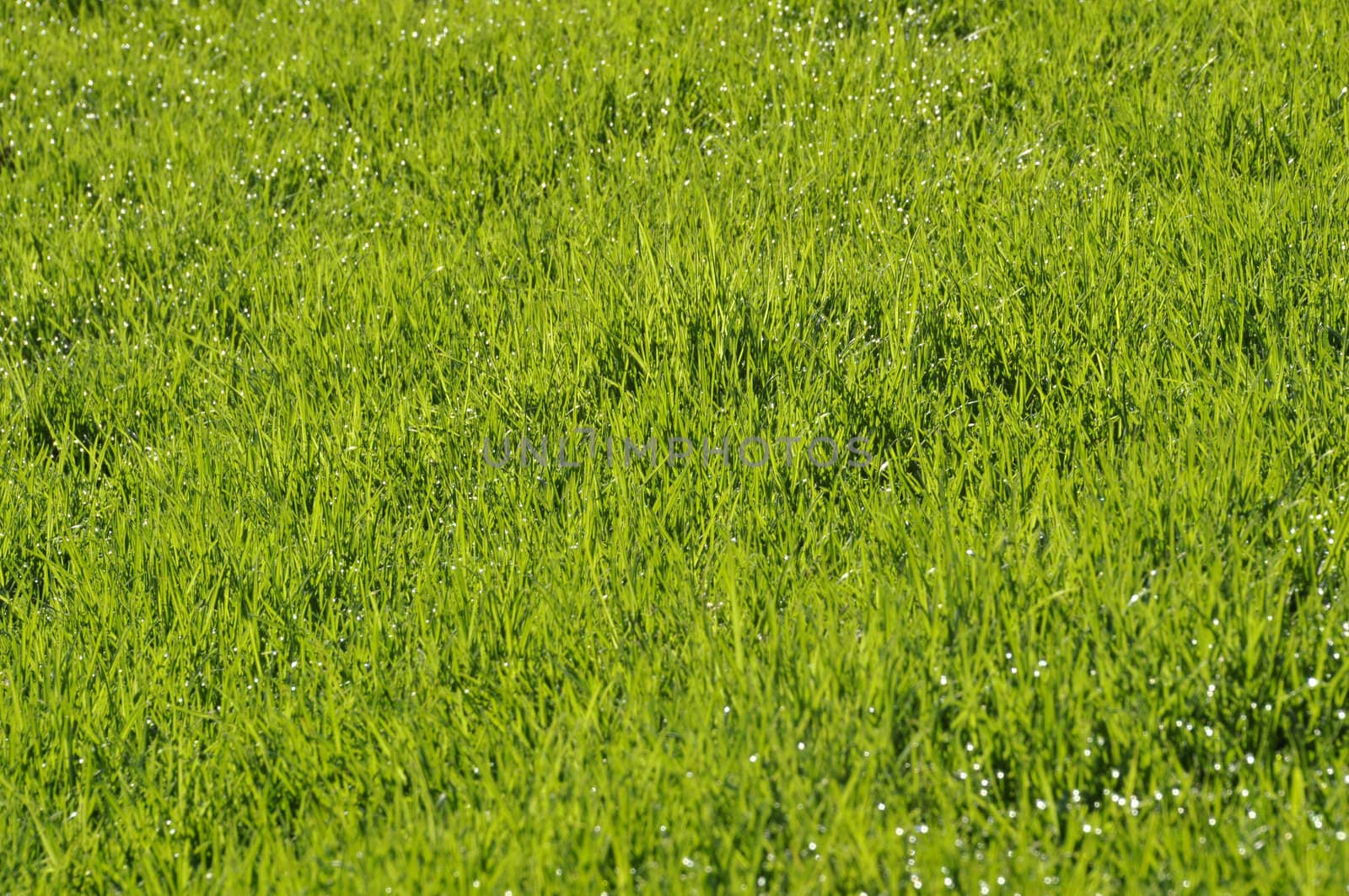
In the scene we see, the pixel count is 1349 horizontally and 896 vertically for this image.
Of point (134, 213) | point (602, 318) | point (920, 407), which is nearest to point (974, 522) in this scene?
point (920, 407)

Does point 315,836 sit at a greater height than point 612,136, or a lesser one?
lesser

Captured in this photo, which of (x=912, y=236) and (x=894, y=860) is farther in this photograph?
(x=912, y=236)

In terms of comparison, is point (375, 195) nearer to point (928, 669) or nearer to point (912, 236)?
point (912, 236)

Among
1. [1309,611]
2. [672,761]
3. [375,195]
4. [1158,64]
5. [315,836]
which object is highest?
[1158,64]

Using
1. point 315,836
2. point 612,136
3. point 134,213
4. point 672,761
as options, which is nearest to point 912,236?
point 612,136

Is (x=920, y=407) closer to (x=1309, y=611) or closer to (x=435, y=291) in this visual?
(x=1309, y=611)

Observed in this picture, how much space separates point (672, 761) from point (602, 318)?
63.4 inches

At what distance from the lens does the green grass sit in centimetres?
196

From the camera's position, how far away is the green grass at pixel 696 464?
1965mm

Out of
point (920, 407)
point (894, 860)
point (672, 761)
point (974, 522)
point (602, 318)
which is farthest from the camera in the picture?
point (602, 318)

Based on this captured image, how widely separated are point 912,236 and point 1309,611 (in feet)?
6.17

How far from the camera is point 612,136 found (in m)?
4.51

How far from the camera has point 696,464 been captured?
2.87 metres

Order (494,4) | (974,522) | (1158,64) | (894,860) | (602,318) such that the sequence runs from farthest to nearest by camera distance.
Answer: (494,4), (1158,64), (602,318), (974,522), (894,860)
